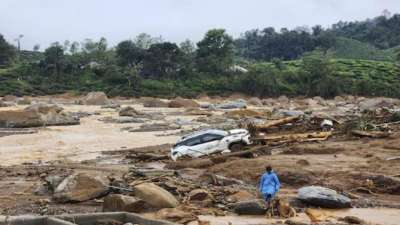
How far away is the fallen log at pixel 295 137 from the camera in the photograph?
1286 inches

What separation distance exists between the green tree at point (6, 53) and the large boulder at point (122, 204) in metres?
99.1

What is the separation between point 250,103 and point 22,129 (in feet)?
135

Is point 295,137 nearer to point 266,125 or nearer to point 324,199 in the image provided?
point 266,125

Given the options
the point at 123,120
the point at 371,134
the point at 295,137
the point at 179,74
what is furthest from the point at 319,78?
the point at 295,137

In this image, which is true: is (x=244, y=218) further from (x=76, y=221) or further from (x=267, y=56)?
(x=267, y=56)

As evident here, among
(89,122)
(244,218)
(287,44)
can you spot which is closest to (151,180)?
(244,218)

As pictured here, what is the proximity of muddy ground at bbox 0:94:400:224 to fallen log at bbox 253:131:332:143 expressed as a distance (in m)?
0.64

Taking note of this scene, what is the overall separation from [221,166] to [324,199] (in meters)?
7.83

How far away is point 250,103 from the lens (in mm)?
85375

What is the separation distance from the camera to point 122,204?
17391 mm

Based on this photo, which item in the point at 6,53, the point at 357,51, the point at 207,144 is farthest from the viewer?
the point at 357,51

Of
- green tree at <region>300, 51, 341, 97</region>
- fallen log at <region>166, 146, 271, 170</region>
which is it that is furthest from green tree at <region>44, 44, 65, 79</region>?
fallen log at <region>166, 146, 271, 170</region>

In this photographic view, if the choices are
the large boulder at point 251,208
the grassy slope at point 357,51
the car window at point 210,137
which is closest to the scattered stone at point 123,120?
the car window at point 210,137

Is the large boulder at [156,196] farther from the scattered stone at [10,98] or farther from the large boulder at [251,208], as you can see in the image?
the scattered stone at [10,98]
